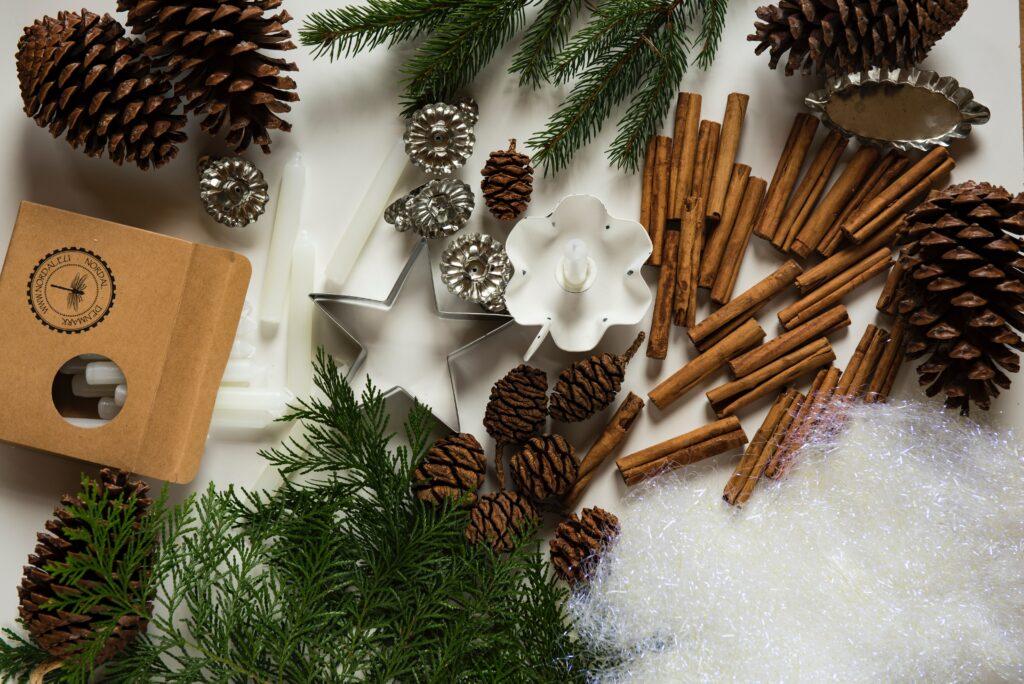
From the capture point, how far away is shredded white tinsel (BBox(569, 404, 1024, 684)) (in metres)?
1.05

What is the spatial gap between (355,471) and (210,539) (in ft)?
0.64

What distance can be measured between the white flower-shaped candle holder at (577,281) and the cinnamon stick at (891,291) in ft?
1.07

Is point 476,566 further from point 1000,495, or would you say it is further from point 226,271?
point 1000,495

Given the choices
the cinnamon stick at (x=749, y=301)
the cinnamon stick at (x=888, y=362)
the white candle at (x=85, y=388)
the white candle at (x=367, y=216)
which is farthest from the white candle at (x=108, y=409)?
the cinnamon stick at (x=888, y=362)

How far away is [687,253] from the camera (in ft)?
3.78

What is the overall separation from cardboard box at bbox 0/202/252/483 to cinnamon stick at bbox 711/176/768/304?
0.66 meters

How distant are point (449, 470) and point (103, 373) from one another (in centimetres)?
46

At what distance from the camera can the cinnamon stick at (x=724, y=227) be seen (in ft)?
3.82

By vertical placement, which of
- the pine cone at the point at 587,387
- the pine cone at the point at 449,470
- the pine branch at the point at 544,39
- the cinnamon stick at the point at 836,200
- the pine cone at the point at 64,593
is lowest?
the pine cone at the point at 64,593

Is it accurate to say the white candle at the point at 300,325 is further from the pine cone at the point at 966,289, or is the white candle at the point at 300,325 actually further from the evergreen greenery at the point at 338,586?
the pine cone at the point at 966,289

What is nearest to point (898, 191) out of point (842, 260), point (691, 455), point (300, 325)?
point (842, 260)

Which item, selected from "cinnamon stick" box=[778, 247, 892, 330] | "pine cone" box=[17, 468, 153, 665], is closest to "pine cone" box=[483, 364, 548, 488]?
"cinnamon stick" box=[778, 247, 892, 330]

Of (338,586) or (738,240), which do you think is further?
(738,240)

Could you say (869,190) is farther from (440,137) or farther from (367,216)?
(367,216)
